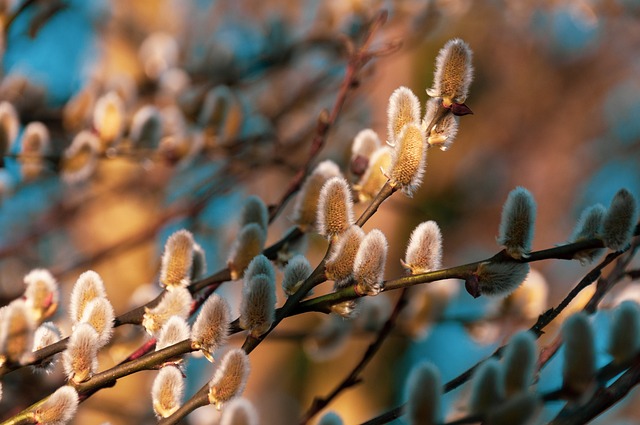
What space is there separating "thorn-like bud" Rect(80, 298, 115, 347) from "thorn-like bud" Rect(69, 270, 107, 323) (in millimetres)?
29

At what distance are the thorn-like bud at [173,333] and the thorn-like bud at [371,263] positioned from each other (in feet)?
0.52

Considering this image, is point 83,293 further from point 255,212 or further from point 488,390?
point 488,390

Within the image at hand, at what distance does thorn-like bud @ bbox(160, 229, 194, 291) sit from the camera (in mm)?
702

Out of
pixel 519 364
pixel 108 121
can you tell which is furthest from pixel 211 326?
pixel 108 121

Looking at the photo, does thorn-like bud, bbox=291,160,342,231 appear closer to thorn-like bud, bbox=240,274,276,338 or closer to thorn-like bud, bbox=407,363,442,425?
thorn-like bud, bbox=240,274,276,338

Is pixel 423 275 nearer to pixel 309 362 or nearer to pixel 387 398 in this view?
pixel 387 398

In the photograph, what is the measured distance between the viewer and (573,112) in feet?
16.6

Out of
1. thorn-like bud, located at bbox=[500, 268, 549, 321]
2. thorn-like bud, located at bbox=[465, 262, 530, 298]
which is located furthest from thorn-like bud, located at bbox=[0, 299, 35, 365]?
thorn-like bud, located at bbox=[500, 268, 549, 321]

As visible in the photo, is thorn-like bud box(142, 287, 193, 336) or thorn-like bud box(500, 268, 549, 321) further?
thorn-like bud box(500, 268, 549, 321)

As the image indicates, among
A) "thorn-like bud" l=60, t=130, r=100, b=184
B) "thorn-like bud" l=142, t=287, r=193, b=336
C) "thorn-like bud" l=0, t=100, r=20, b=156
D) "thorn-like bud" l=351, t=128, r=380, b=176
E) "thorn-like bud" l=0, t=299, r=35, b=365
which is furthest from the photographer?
"thorn-like bud" l=60, t=130, r=100, b=184

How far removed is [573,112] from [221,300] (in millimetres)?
4877

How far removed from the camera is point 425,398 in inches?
19.3

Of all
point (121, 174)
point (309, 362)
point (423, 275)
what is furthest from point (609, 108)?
point (423, 275)

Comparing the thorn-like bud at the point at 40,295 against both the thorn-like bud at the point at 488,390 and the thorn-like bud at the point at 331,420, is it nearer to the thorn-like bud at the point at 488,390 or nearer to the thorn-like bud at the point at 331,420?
the thorn-like bud at the point at 331,420
